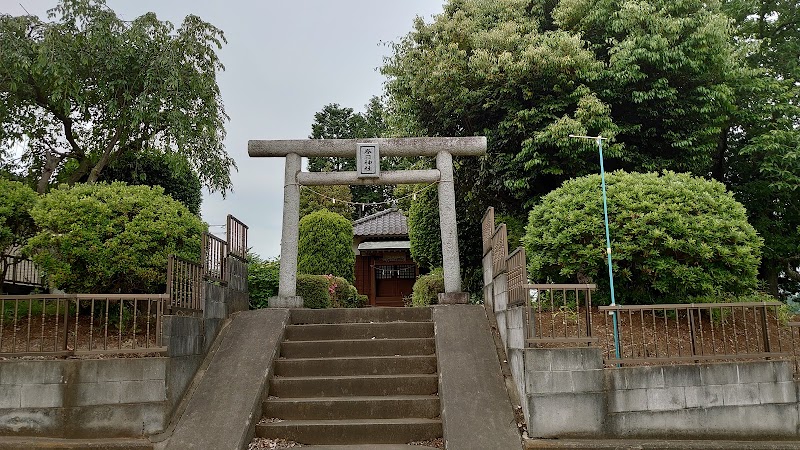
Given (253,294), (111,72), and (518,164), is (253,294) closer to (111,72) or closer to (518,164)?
(111,72)

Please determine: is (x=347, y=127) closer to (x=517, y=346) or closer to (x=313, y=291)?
(x=313, y=291)

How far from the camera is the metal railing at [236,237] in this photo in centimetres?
879

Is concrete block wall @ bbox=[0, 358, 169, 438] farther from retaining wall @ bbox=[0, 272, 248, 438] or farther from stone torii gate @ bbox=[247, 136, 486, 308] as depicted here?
stone torii gate @ bbox=[247, 136, 486, 308]

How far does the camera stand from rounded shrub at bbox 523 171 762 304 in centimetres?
792

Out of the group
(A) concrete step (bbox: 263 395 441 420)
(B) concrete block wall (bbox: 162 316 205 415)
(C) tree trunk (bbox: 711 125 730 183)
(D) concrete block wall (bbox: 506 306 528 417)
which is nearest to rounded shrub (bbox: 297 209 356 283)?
(B) concrete block wall (bbox: 162 316 205 415)

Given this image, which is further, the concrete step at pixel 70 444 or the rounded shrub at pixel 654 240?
the rounded shrub at pixel 654 240

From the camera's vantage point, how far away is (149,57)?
10.6 meters

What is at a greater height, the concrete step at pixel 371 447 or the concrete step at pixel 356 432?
the concrete step at pixel 356 432

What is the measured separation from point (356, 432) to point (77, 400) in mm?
3004

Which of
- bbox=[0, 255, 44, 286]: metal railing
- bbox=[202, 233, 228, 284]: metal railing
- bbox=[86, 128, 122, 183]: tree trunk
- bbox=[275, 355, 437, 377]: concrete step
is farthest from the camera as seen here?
bbox=[0, 255, 44, 286]: metal railing

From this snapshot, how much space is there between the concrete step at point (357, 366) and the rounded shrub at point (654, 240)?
247cm

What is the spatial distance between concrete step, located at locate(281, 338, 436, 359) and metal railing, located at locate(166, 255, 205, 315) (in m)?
1.38

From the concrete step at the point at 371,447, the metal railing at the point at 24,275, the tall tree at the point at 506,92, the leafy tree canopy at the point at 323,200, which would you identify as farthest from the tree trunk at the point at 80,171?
the leafy tree canopy at the point at 323,200

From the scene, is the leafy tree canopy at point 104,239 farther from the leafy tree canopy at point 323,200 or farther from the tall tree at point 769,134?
the leafy tree canopy at point 323,200
